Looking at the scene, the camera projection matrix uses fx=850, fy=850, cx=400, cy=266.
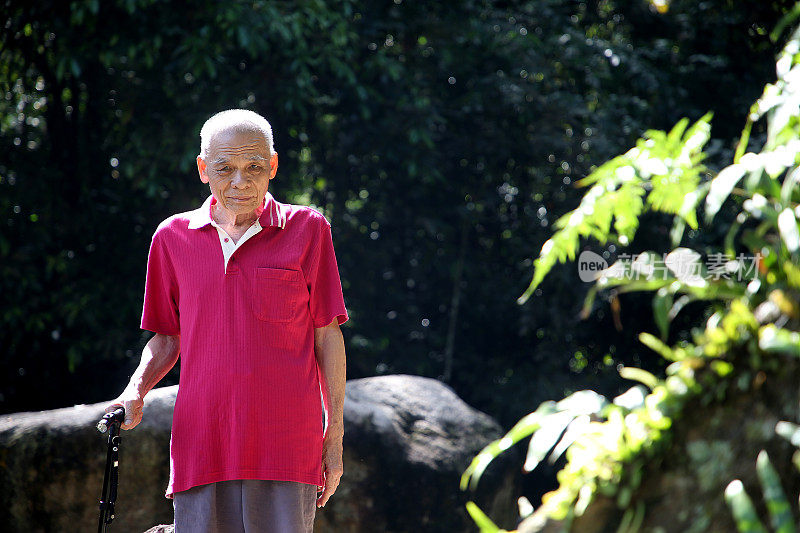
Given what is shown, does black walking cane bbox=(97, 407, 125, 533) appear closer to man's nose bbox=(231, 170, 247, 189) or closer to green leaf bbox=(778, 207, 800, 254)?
man's nose bbox=(231, 170, 247, 189)

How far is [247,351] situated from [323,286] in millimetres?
298

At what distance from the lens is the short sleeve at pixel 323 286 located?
2.43 meters

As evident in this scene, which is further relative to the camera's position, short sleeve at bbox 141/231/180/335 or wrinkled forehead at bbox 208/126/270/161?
short sleeve at bbox 141/231/180/335

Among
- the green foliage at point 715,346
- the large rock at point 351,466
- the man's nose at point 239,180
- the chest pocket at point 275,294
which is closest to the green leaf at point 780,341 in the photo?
the green foliage at point 715,346

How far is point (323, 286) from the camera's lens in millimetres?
2459

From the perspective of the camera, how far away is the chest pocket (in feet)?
7.64

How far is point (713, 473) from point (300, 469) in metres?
1.54

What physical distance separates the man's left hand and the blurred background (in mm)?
3527

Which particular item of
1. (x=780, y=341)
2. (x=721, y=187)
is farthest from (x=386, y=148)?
(x=780, y=341)

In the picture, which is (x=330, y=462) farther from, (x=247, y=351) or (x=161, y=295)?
(x=161, y=295)

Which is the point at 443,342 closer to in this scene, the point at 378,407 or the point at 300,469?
the point at 378,407

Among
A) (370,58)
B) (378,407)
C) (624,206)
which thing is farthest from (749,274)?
(370,58)

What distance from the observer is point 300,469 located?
2.31m

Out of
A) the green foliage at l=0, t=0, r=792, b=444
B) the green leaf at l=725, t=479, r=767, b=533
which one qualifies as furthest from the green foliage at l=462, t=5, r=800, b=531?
the green foliage at l=0, t=0, r=792, b=444
